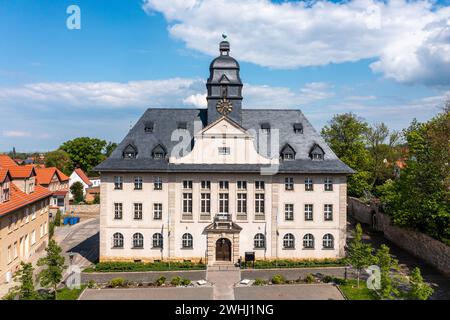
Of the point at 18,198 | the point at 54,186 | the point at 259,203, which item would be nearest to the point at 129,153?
the point at 18,198

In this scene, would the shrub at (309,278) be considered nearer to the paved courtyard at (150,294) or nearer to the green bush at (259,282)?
the green bush at (259,282)

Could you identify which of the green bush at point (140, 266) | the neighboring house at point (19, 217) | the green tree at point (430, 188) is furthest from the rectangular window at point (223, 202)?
the neighboring house at point (19, 217)

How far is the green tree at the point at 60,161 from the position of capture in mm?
99938

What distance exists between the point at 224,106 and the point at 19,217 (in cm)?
2408

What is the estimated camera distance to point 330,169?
1459 inches

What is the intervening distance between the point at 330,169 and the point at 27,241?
110 ft

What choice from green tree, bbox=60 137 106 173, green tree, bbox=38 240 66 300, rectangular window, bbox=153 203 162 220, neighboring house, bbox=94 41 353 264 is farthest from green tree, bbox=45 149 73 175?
green tree, bbox=38 240 66 300

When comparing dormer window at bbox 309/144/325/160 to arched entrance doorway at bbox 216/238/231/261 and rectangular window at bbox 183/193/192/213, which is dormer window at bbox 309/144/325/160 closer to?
arched entrance doorway at bbox 216/238/231/261

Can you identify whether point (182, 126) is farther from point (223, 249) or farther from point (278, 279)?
point (278, 279)

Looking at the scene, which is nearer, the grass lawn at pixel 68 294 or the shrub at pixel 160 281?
the grass lawn at pixel 68 294

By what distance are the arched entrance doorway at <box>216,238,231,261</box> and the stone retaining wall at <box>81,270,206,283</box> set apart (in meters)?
3.94

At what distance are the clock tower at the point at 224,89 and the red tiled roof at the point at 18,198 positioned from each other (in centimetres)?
2096
